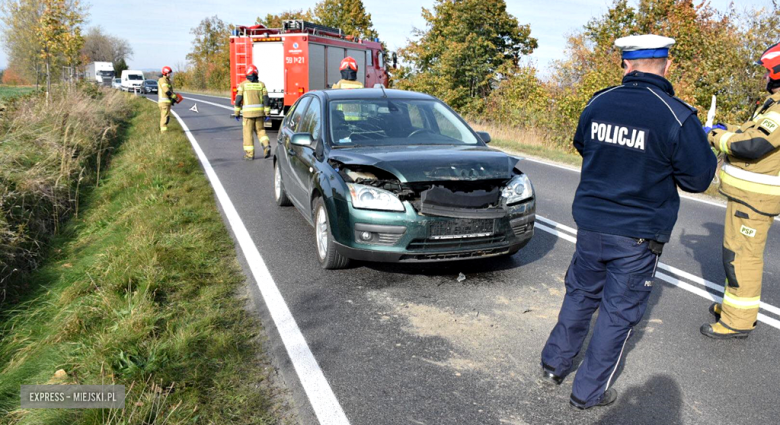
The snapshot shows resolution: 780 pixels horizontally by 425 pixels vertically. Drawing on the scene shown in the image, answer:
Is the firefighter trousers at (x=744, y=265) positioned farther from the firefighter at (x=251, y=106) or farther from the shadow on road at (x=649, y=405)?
the firefighter at (x=251, y=106)

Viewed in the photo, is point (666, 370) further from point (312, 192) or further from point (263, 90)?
point (263, 90)

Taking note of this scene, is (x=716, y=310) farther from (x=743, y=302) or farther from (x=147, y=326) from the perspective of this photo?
(x=147, y=326)

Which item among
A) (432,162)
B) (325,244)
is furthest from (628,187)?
(325,244)

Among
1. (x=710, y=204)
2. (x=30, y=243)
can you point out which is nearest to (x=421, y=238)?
(x=30, y=243)

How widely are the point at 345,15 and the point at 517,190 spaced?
41056 mm

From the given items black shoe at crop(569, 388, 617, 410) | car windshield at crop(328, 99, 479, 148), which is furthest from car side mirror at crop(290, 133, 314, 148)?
black shoe at crop(569, 388, 617, 410)

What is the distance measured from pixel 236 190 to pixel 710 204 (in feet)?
23.0

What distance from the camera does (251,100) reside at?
11.4 metres

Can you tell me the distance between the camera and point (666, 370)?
347cm

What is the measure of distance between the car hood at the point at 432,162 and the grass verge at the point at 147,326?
1.49 metres

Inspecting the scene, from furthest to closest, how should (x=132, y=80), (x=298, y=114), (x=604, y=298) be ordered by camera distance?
(x=132, y=80) < (x=298, y=114) < (x=604, y=298)

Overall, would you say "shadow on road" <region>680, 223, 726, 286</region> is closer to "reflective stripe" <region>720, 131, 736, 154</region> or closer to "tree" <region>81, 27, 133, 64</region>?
"reflective stripe" <region>720, 131, 736, 154</region>

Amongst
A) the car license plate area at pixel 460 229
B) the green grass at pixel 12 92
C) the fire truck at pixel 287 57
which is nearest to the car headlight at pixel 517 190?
the car license plate area at pixel 460 229

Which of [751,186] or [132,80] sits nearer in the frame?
[751,186]
